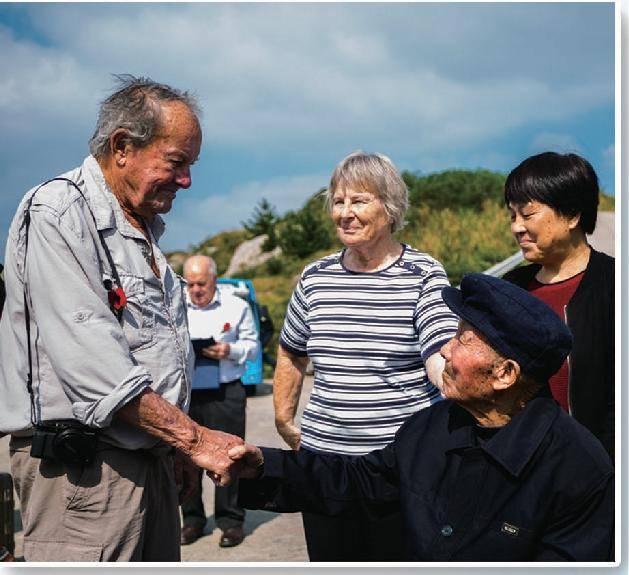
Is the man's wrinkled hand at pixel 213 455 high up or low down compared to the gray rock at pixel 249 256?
down

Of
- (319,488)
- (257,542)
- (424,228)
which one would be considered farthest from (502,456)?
(424,228)

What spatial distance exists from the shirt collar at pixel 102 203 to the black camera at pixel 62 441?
637mm

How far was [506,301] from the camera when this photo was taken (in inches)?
99.4

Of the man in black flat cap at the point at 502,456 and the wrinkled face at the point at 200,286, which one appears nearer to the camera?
the man in black flat cap at the point at 502,456

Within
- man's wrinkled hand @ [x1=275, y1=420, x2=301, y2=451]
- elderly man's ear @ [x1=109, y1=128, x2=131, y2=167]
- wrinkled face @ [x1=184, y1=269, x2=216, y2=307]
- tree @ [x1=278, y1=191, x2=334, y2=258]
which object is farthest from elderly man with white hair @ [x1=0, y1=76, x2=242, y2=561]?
tree @ [x1=278, y1=191, x2=334, y2=258]

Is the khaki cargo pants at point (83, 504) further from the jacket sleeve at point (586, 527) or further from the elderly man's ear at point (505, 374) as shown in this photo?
the jacket sleeve at point (586, 527)

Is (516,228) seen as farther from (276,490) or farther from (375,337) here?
(276,490)

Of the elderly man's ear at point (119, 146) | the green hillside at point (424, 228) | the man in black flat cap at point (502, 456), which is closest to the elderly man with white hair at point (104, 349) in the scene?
the elderly man's ear at point (119, 146)

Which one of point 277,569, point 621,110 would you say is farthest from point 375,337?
point 621,110

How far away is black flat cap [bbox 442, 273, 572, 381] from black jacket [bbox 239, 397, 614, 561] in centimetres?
14

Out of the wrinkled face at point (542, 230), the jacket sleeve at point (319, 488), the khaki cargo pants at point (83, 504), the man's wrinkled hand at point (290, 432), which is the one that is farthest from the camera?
the man's wrinkled hand at point (290, 432)

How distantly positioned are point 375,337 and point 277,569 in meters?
1.01

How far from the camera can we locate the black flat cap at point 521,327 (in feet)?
8.16

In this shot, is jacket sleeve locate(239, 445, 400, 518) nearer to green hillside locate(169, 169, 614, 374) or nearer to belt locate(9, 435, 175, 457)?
belt locate(9, 435, 175, 457)
